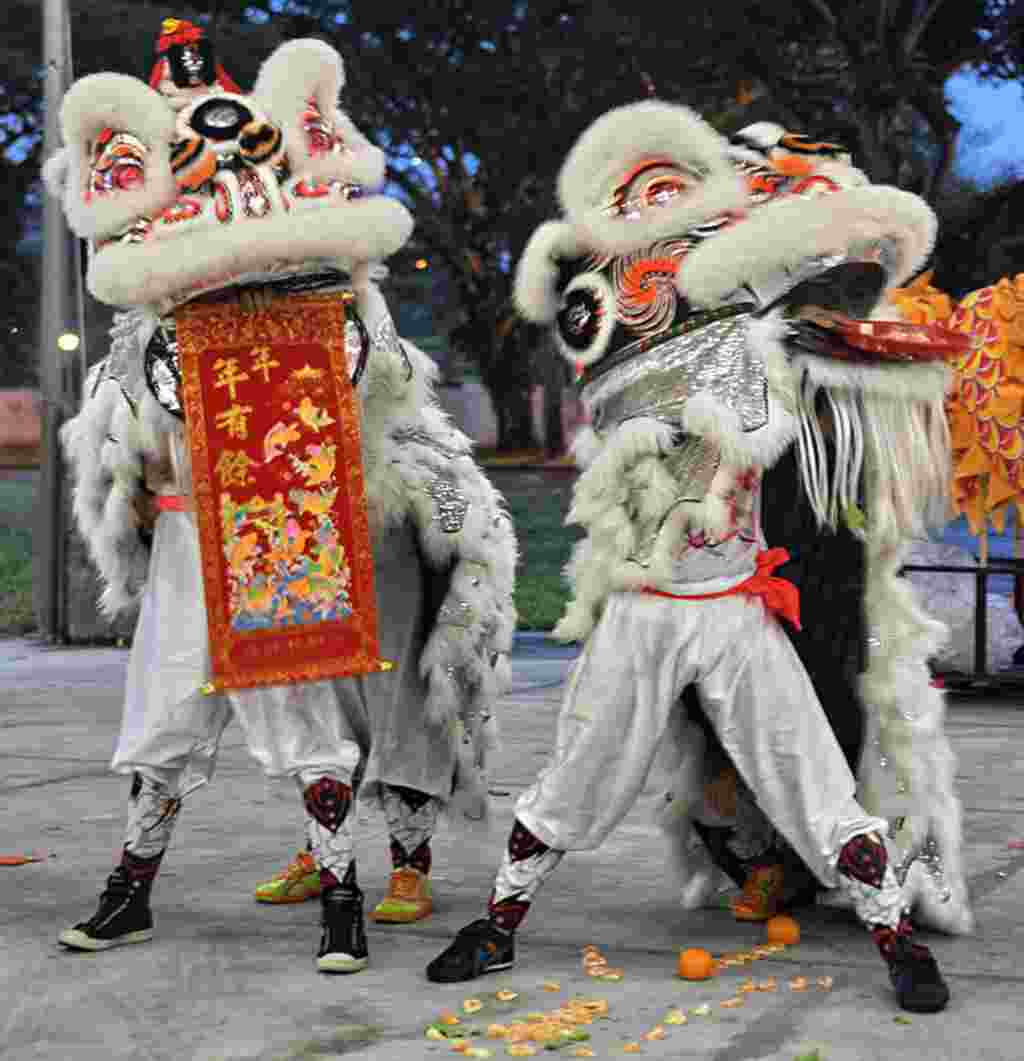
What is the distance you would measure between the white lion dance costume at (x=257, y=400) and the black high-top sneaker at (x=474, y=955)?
246 mm

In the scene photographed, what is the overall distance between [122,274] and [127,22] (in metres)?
24.2

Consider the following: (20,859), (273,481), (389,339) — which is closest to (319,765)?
(273,481)

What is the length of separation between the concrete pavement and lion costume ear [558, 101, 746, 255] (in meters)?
1.82

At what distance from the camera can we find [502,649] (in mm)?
5863

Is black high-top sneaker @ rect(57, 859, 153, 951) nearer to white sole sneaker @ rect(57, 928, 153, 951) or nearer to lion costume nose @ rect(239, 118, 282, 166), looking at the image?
white sole sneaker @ rect(57, 928, 153, 951)

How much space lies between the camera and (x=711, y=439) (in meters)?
4.71

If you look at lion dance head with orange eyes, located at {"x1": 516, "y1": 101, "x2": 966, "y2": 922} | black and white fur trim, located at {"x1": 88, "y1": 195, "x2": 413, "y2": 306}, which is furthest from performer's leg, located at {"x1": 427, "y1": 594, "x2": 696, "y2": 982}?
black and white fur trim, located at {"x1": 88, "y1": 195, "x2": 413, "y2": 306}

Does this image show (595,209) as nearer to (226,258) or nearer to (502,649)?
(226,258)

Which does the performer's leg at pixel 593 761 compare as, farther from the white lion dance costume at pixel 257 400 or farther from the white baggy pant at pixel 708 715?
the white lion dance costume at pixel 257 400

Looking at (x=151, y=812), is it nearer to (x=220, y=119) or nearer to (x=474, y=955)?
(x=474, y=955)

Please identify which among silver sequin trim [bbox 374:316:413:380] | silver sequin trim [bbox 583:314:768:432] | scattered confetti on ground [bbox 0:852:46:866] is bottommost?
scattered confetti on ground [bbox 0:852:46:866]

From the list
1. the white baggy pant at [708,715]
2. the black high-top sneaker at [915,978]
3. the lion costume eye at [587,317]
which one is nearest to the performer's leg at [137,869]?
the white baggy pant at [708,715]

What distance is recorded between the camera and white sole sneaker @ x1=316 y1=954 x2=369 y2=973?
194 inches

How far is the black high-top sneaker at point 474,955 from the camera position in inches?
190
